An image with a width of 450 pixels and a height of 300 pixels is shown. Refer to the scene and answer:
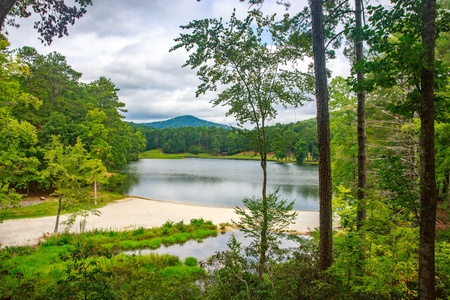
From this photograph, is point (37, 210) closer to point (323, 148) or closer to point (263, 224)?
point (263, 224)

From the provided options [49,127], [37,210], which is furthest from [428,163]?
[49,127]

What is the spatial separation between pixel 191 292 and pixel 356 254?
2831 millimetres

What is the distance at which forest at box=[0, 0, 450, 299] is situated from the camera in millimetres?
3320

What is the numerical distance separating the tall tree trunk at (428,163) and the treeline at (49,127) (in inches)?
528

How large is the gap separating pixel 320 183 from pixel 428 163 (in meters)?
2.20

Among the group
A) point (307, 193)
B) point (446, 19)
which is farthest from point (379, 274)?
point (307, 193)

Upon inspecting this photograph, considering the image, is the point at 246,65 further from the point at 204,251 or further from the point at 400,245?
the point at 204,251

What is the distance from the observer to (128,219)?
1747cm

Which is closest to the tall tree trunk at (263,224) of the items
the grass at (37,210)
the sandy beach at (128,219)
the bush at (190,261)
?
the bush at (190,261)

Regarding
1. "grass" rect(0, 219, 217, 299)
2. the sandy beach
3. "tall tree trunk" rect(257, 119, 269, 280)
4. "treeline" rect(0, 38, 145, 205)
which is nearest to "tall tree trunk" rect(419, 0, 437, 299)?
"tall tree trunk" rect(257, 119, 269, 280)

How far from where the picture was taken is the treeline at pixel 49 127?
11.7 metres

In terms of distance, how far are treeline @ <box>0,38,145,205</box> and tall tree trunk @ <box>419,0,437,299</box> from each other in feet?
44.0

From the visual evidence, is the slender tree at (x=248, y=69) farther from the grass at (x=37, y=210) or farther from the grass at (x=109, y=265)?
the grass at (x=37, y=210)

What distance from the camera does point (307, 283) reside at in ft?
15.7
